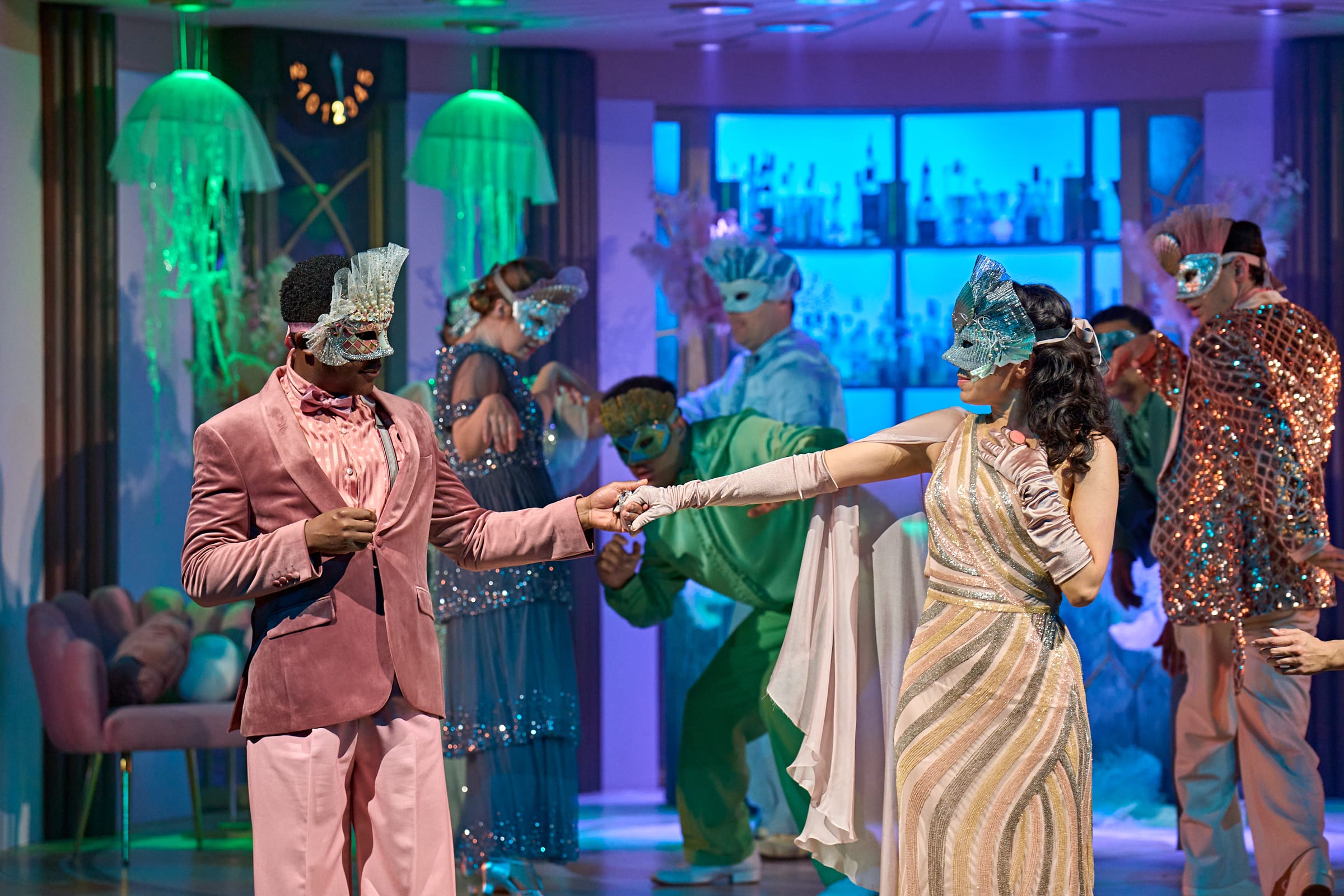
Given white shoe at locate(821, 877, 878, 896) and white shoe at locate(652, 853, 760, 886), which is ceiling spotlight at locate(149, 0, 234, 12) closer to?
white shoe at locate(652, 853, 760, 886)

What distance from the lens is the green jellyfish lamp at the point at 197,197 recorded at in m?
5.86

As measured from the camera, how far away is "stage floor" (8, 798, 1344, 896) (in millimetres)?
Answer: 4949

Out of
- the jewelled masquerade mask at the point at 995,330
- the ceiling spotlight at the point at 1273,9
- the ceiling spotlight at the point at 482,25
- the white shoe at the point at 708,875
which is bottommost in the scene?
the white shoe at the point at 708,875

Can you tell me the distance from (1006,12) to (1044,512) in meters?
3.77

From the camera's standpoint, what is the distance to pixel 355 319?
285 centimetres

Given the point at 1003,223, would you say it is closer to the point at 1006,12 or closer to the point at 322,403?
the point at 1006,12

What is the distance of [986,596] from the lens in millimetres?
3074

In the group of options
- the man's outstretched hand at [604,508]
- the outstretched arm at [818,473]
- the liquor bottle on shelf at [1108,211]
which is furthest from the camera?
the liquor bottle on shelf at [1108,211]

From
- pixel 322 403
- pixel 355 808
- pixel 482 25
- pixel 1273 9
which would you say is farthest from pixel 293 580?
pixel 1273 9

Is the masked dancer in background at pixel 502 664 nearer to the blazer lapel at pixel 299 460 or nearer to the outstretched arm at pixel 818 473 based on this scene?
the outstretched arm at pixel 818 473

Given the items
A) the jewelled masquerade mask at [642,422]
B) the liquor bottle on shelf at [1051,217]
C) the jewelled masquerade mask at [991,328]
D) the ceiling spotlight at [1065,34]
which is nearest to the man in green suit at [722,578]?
the jewelled masquerade mask at [642,422]

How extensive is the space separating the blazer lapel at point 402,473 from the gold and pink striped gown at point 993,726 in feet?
3.40

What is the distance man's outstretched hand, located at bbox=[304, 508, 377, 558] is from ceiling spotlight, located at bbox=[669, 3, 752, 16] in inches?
153

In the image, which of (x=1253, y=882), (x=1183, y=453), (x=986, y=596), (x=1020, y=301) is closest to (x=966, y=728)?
(x=986, y=596)
